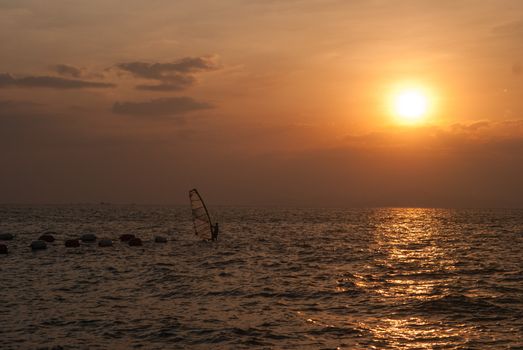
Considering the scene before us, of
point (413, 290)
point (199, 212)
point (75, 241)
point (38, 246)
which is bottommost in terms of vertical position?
point (38, 246)

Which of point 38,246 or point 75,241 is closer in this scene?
point 38,246

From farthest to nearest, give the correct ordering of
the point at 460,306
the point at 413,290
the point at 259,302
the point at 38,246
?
the point at 38,246, the point at 413,290, the point at 259,302, the point at 460,306

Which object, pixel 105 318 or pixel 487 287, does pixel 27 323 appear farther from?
pixel 487 287

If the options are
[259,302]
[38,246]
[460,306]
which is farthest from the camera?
[38,246]

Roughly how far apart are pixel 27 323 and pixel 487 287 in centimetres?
2511

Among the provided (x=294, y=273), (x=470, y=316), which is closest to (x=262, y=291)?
(x=294, y=273)

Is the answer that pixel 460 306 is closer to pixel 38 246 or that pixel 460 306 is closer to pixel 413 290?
pixel 413 290

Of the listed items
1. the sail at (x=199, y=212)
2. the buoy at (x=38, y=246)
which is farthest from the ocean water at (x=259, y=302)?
the sail at (x=199, y=212)

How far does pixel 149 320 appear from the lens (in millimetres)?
24938

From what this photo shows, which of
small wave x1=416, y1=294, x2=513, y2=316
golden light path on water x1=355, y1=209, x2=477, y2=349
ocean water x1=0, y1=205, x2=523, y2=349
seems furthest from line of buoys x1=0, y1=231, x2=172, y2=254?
small wave x1=416, y1=294, x2=513, y2=316

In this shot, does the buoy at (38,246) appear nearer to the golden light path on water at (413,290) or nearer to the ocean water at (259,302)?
the ocean water at (259,302)

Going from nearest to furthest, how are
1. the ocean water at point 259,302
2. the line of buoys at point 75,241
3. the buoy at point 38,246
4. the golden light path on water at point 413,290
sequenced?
the ocean water at point 259,302
the golden light path on water at point 413,290
the buoy at point 38,246
the line of buoys at point 75,241

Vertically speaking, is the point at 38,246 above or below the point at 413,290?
below

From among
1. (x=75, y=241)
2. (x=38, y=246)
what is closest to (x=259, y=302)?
(x=38, y=246)
